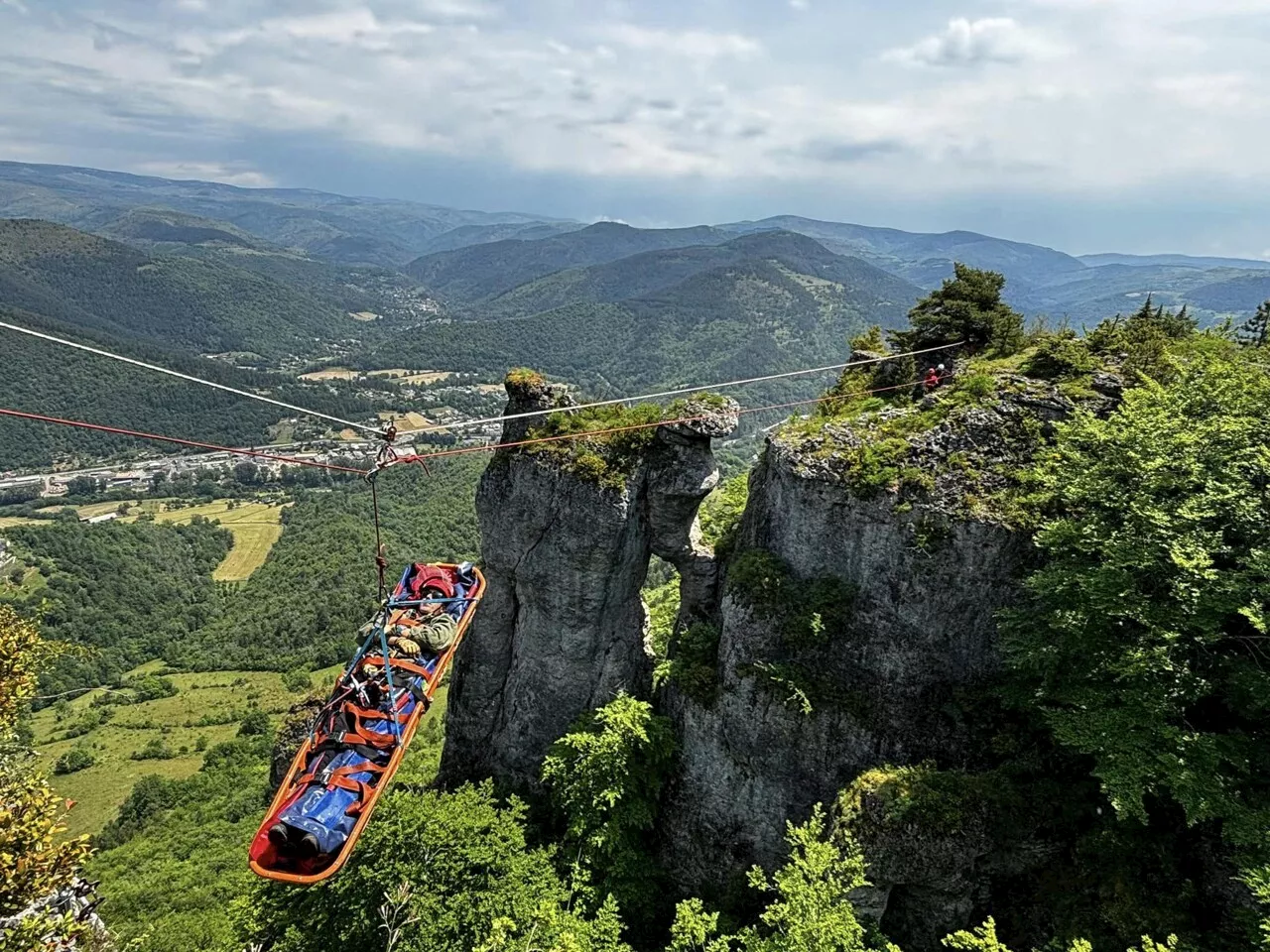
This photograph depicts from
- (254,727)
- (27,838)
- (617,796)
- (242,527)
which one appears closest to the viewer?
(27,838)

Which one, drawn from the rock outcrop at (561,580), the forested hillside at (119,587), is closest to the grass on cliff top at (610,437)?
the rock outcrop at (561,580)

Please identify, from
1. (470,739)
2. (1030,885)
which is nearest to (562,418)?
(470,739)

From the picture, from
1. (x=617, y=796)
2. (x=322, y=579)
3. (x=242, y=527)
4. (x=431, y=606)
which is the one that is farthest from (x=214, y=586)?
(x=617, y=796)

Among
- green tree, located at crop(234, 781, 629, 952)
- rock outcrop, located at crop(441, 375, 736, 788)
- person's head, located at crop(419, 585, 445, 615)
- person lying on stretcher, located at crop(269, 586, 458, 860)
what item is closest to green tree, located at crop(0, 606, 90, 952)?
person lying on stretcher, located at crop(269, 586, 458, 860)

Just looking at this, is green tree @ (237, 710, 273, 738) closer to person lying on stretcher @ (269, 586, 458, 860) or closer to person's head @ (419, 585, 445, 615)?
person's head @ (419, 585, 445, 615)

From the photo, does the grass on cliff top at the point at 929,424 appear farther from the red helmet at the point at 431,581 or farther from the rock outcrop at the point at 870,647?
the red helmet at the point at 431,581

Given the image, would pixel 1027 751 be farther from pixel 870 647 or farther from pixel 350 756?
pixel 350 756

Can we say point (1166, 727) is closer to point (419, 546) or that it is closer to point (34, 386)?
point (419, 546)
